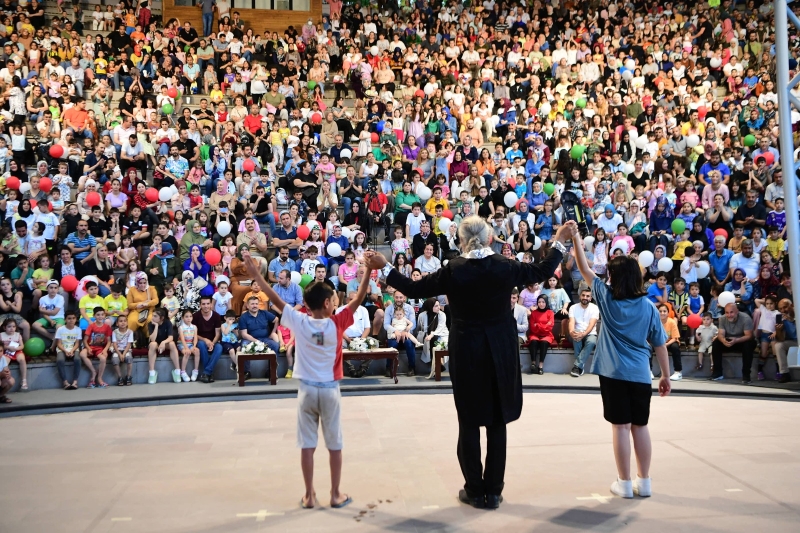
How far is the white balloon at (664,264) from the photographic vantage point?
13570 mm

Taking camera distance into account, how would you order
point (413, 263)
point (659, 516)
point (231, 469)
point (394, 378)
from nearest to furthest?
point (659, 516)
point (231, 469)
point (394, 378)
point (413, 263)

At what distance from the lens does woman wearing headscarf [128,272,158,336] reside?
12203mm

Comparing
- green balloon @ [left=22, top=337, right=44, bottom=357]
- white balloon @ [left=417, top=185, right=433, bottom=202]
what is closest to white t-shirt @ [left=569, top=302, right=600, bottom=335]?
white balloon @ [left=417, top=185, right=433, bottom=202]

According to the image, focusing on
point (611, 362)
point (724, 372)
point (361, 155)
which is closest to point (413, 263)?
point (361, 155)

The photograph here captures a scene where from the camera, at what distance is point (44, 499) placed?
575cm

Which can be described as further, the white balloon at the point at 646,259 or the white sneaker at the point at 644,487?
the white balloon at the point at 646,259

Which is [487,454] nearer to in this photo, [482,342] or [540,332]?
[482,342]

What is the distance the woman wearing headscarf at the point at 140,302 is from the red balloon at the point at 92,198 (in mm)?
2282

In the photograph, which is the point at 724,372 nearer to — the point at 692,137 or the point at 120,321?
the point at 692,137

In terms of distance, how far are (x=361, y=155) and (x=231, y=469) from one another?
11.3 meters

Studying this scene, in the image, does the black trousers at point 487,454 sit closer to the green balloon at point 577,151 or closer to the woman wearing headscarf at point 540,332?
the woman wearing headscarf at point 540,332

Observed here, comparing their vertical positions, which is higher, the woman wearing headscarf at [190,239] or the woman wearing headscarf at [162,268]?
the woman wearing headscarf at [190,239]

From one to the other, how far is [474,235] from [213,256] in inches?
335

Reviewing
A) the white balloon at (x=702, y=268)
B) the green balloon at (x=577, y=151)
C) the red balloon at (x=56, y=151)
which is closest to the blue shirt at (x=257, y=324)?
the red balloon at (x=56, y=151)
